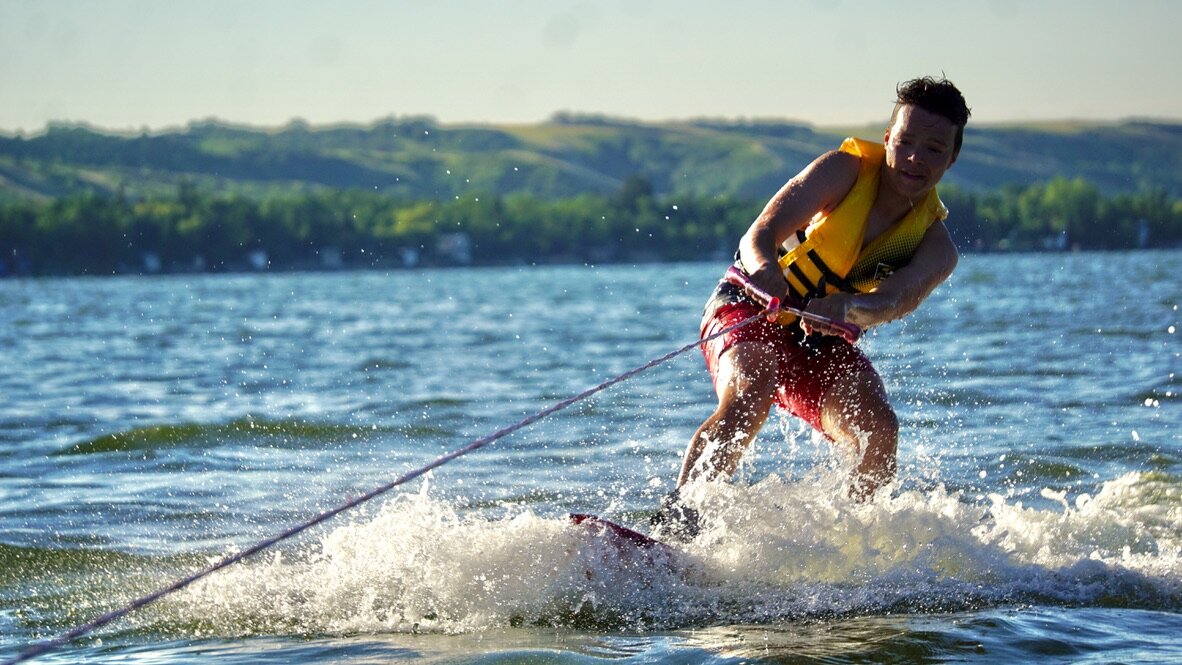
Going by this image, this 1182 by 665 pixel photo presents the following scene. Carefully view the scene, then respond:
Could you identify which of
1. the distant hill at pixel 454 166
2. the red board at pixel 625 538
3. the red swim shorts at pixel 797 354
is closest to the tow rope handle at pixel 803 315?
the red swim shorts at pixel 797 354

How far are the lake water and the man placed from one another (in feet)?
0.64

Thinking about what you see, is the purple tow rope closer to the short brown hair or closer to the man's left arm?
the man's left arm

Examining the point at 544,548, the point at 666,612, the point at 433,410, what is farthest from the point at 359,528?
the point at 433,410

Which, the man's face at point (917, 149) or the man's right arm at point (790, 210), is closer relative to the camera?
the man's right arm at point (790, 210)

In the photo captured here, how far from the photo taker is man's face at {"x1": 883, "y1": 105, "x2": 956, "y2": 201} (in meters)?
5.56

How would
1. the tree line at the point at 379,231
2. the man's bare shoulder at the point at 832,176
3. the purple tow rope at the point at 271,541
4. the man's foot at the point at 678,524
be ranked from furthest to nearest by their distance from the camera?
the tree line at the point at 379,231
the man's bare shoulder at the point at 832,176
the man's foot at the point at 678,524
the purple tow rope at the point at 271,541

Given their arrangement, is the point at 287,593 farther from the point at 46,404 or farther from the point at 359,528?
the point at 46,404

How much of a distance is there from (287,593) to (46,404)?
315 inches

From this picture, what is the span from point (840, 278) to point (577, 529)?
143 centimetres

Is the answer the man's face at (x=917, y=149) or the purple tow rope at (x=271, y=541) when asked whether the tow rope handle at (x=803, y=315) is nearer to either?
the purple tow rope at (x=271, y=541)

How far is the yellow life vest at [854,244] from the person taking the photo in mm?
5758

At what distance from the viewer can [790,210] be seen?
5578 millimetres

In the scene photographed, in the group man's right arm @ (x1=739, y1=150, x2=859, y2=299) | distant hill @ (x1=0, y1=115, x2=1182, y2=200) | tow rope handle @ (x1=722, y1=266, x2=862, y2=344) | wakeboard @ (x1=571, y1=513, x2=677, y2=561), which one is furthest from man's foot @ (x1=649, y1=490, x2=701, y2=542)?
distant hill @ (x1=0, y1=115, x2=1182, y2=200)

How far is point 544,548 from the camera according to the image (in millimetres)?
5414
